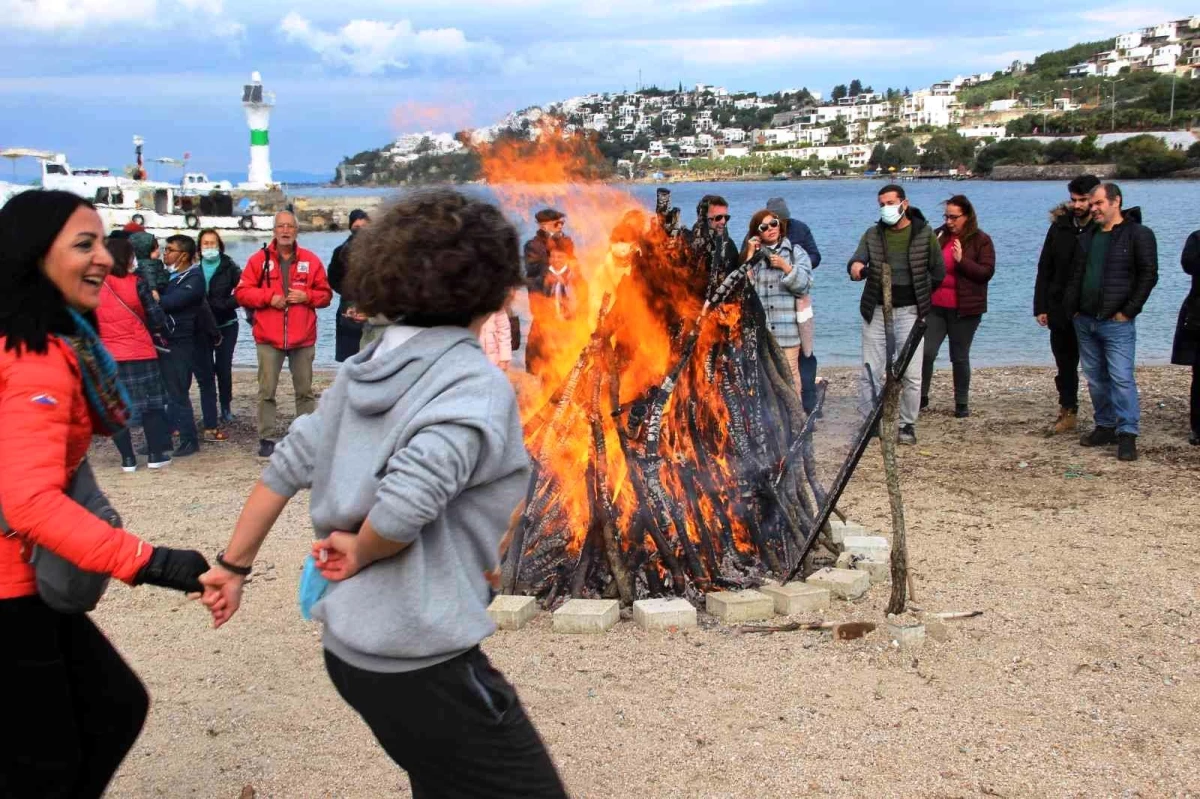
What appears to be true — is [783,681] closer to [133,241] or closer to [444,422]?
[444,422]

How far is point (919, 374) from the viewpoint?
9.61 m

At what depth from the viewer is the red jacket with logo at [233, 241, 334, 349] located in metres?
9.16

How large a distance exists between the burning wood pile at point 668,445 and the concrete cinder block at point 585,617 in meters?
0.28

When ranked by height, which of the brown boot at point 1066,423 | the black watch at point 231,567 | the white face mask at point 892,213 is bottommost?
the brown boot at point 1066,423

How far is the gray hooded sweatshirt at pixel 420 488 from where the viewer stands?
2.13 meters

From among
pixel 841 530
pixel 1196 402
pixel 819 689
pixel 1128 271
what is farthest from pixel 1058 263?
pixel 819 689

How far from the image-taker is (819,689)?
459 centimetres

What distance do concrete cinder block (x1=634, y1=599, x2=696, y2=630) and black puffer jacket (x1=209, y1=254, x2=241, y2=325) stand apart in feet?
21.1

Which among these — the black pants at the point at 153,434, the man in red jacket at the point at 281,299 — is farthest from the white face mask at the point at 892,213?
the black pants at the point at 153,434

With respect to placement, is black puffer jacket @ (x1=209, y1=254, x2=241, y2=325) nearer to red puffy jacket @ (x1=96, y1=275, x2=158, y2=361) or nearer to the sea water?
red puffy jacket @ (x1=96, y1=275, x2=158, y2=361)

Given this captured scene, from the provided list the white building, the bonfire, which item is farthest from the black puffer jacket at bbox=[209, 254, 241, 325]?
the white building

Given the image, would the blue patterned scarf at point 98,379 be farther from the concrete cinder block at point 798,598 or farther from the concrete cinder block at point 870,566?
the concrete cinder block at point 870,566

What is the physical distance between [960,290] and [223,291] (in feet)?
24.3

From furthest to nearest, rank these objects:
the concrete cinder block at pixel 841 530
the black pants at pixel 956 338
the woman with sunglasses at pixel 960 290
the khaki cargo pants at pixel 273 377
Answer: the black pants at pixel 956 338 → the woman with sunglasses at pixel 960 290 → the khaki cargo pants at pixel 273 377 → the concrete cinder block at pixel 841 530
